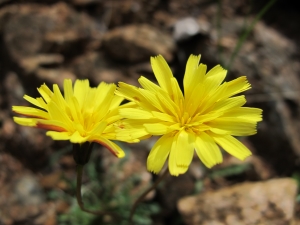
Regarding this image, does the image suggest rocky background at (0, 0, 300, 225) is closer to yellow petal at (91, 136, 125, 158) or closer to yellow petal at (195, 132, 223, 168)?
yellow petal at (195, 132, 223, 168)

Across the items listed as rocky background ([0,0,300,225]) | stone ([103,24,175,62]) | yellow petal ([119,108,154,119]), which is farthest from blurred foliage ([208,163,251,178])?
yellow petal ([119,108,154,119])

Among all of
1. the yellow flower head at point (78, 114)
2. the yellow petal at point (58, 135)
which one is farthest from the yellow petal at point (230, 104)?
the yellow petal at point (58, 135)

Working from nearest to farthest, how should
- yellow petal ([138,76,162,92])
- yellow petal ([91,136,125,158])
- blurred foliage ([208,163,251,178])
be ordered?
yellow petal ([91,136,125,158]) < yellow petal ([138,76,162,92]) < blurred foliage ([208,163,251,178])

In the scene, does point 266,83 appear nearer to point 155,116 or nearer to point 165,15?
point 165,15

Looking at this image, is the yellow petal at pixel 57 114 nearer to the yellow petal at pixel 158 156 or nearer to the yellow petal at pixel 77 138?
the yellow petal at pixel 77 138

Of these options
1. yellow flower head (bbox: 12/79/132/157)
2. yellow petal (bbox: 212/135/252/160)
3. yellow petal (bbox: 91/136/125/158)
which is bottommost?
yellow flower head (bbox: 12/79/132/157)

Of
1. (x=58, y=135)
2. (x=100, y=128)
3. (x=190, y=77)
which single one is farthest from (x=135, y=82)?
(x=58, y=135)
